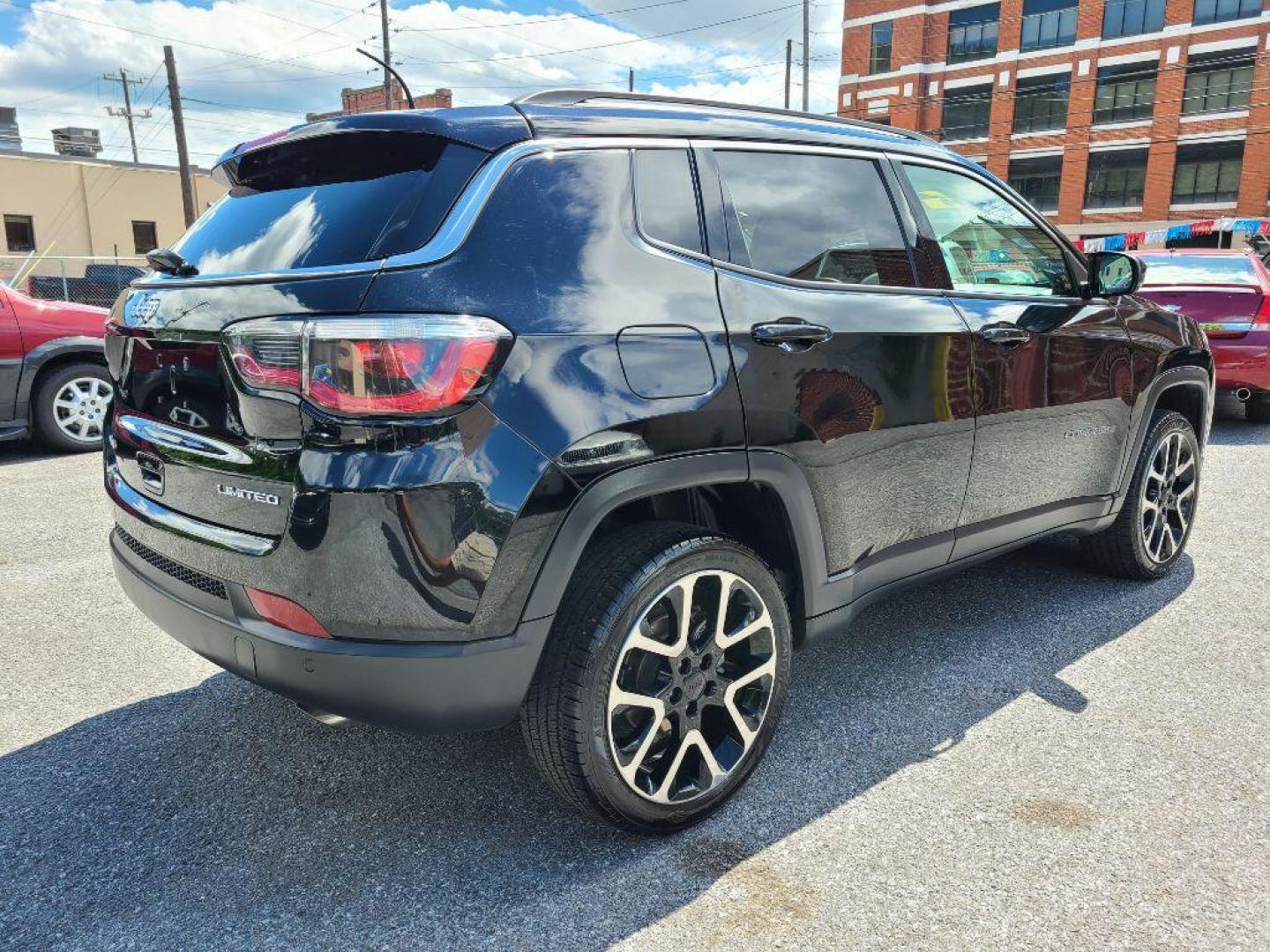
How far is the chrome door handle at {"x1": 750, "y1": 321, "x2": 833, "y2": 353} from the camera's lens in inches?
98.0

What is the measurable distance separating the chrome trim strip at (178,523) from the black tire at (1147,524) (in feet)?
11.8

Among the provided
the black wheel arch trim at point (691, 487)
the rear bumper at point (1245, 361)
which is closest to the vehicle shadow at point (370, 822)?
the black wheel arch trim at point (691, 487)

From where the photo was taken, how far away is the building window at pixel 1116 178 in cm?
4256

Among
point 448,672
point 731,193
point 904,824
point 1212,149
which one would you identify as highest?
point 1212,149

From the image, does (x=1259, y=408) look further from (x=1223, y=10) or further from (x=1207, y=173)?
(x=1223, y=10)

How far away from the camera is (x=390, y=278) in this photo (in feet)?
6.57

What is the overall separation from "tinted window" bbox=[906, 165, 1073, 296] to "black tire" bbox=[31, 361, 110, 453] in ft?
21.4

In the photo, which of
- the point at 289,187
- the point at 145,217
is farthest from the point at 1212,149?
the point at 289,187

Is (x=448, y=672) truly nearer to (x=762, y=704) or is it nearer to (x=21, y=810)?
(x=762, y=704)

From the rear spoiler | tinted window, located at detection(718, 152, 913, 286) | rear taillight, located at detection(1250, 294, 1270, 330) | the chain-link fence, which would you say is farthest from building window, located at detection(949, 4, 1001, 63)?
the rear spoiler

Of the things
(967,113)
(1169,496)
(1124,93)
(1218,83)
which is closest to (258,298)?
(1169,496)

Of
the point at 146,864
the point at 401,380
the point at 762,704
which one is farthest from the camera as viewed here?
the point at 762,704

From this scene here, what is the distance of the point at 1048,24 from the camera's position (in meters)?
44.0

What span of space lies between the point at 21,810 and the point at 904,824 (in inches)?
93.5
